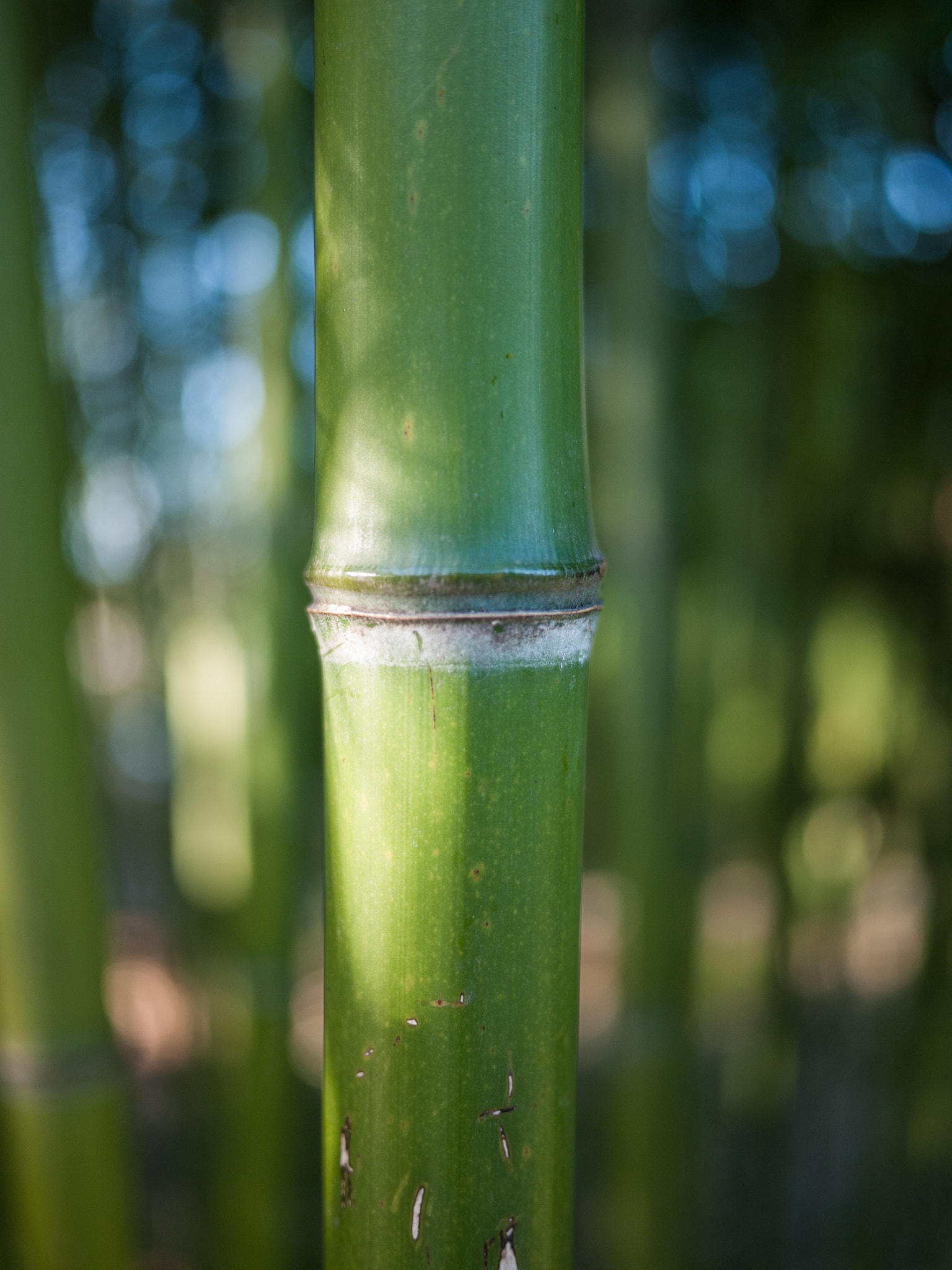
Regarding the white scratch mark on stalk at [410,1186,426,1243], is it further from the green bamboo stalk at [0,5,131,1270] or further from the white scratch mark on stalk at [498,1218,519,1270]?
the green bamboo stalk at [0,5,131,1270]

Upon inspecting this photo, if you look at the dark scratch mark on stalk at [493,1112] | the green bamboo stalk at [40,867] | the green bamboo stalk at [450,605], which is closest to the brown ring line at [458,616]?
the green bamboo stalk at [450,605]

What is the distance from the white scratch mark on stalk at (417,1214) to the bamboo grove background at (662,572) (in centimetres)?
59

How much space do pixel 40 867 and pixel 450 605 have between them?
62cm

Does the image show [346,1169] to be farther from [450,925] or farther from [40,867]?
[40,867]

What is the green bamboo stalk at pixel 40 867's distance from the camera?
812mm

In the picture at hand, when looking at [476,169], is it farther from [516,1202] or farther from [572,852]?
[516,1202]

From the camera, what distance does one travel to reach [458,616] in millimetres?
438

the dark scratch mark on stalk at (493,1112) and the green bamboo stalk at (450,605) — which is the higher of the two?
the green bamboo stalk at (450,605)

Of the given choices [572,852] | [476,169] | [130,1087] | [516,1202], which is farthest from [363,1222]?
[130,1087]

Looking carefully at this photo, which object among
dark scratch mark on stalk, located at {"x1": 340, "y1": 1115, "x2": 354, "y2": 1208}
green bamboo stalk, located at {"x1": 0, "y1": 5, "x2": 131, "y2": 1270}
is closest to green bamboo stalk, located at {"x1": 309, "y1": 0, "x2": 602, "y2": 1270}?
dark scratch mark on stalk, located at {"x1": 340, "y1": 1115, "x2": 354, "y2": 1208}

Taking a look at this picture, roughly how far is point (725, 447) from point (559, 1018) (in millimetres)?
1573

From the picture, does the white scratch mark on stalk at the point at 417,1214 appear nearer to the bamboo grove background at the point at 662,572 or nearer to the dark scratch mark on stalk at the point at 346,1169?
the dark scratch mark on stalk at the point at 346,1169

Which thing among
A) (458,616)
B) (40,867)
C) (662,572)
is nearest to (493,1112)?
(458,616)

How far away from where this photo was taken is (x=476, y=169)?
0.43 m
